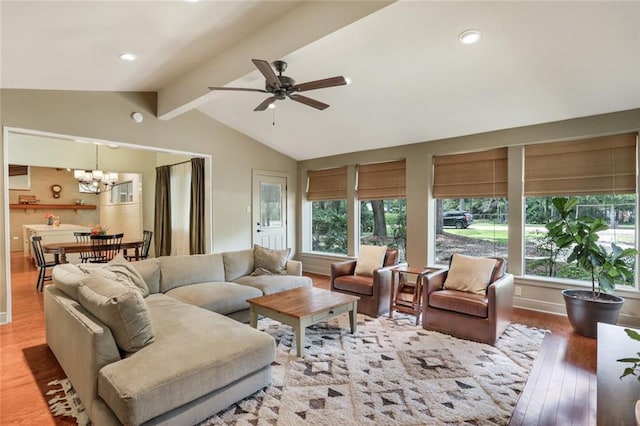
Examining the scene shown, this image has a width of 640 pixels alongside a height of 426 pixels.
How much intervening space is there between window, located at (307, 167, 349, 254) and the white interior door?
66 centimetres

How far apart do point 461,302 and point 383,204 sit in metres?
3.03

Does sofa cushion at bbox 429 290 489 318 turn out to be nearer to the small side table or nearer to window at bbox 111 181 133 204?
the small side table

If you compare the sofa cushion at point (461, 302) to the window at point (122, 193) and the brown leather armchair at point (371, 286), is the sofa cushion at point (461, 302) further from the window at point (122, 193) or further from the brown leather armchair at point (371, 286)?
the window at point (122, 193)

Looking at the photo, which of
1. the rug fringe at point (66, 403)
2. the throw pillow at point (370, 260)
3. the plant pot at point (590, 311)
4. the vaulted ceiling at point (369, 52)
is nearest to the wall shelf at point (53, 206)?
the vaulted ceiling at point (369, 52)

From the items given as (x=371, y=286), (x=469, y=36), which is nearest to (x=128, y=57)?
(x=469, y=36)

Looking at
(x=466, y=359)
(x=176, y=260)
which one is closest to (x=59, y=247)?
(x=176, y=260)

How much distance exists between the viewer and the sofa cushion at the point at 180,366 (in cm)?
176

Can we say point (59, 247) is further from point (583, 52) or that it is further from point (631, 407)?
point (583, 52)

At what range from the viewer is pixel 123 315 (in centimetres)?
207

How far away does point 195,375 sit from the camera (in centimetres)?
195

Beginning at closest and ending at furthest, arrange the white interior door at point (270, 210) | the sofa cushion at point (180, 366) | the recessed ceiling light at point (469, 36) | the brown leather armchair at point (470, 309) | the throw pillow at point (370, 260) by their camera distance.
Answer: the sofa cushion at point (180, 366)
the recessed ceiling light at point (469, 36)
the brown leather armchair at point (470, 309)
the throw pillow at point (370, 260)
the white interior door at point (270, 210)

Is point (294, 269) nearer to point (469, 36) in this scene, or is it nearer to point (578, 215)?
point (469, 36)

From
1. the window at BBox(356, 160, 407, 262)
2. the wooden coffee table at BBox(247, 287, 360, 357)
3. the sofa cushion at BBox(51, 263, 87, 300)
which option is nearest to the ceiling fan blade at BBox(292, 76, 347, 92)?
the wooden coffee table at BBox(247, 287, 360, 357)

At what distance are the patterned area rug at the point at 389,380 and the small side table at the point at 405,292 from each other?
33 centimetres
